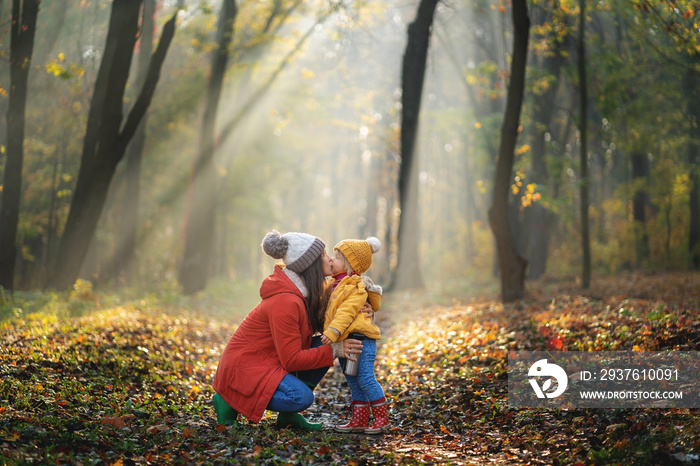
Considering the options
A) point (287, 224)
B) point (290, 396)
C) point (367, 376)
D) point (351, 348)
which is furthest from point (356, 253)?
point (287, 224)

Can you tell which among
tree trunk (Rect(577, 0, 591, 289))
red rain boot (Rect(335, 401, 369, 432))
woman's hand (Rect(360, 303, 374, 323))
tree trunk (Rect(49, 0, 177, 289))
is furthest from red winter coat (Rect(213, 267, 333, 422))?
tree trunk (Rect(577, 0, 591, 289))

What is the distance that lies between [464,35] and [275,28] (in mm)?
8839

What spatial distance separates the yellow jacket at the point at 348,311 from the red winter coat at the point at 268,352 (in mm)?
187

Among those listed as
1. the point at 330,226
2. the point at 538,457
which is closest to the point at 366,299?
the point at 538,457

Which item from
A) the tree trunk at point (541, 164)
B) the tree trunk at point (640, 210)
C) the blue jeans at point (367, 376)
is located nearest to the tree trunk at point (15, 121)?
the blue jeans at point (367, 376)

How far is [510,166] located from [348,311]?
7946 mm

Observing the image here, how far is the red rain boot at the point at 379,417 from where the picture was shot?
4.93 m

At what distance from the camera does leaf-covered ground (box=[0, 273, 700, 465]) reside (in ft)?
13.4

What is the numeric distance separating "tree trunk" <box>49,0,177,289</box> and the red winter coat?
7311 mm

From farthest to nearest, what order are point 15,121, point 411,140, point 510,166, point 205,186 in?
1. point 205,186
2. point 411,140
3. point 510,166
4. point 15,121

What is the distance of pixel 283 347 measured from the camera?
4594 millimetres

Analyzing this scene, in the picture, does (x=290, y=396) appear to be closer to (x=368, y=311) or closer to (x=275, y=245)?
(x=368, y=311)

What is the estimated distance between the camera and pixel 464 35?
925 inches

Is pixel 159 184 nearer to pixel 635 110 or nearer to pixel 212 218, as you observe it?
pixel 212 218
